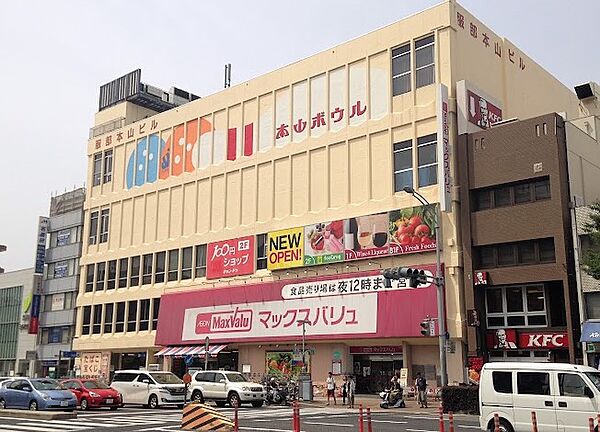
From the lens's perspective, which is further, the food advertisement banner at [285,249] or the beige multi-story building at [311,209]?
the food advertisement banner at [285,249]

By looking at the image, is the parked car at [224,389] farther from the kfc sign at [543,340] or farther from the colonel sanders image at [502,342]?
the kfc sign at [543,340]

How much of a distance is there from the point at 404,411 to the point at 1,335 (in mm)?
57769

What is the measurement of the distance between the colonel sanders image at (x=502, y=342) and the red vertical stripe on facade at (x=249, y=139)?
2111cm

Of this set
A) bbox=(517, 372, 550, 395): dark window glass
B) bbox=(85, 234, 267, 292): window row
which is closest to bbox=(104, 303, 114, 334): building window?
bbox=(85, 234, 267, 292): window row

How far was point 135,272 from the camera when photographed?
177ft

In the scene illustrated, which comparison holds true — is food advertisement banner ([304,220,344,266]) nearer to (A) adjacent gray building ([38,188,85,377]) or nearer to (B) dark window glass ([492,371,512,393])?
(B) dark window glass ([492,371,512,393])

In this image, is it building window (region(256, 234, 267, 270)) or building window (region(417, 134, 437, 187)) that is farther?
building window (region(256, 234, 267, 270))

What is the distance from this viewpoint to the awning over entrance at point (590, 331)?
1189 inches

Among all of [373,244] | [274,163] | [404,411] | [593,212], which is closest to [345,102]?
[274,163]

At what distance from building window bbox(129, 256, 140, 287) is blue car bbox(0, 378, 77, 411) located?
25.6 m

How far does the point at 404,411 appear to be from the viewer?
29469mm

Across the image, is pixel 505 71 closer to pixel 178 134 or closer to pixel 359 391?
pixel 359 391

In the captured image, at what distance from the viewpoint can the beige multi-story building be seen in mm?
37188

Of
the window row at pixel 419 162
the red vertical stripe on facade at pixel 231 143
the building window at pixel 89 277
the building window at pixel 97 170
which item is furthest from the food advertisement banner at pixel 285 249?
the building window at pixel 97 170
